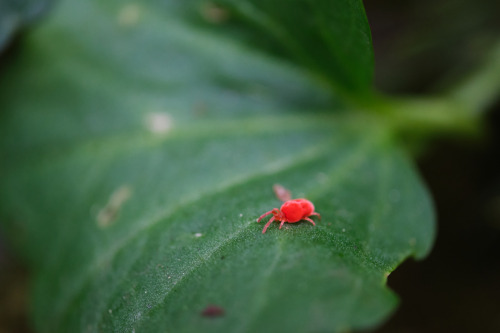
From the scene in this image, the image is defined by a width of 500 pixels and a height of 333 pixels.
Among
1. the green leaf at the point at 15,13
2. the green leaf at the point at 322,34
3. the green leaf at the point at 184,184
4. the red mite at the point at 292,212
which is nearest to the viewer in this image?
the green leaf at the point at 184,184

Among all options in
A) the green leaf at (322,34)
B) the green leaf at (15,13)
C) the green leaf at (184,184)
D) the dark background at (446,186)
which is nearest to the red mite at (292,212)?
the green leaf at (184,184)

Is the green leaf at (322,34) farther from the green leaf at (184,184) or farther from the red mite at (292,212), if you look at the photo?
the red mite at (292,212)

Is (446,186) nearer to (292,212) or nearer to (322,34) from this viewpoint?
(322,34)

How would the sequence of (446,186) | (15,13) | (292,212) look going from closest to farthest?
(292,212) → (15,13) → (446,186)

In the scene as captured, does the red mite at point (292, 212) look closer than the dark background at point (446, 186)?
Yes

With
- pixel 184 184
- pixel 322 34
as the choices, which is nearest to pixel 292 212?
pixel 184 184

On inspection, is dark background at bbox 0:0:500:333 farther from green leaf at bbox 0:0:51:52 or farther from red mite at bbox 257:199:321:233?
red mite at bbox 257:199:321:233

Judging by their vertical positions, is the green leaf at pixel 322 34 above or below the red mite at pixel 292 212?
above

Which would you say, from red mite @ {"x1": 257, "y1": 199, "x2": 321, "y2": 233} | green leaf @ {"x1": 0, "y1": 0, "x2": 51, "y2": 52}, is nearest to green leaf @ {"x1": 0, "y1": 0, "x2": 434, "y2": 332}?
red mite @ {"x1": 257, "y1": 199, "x2": 321, "y2": 233}
